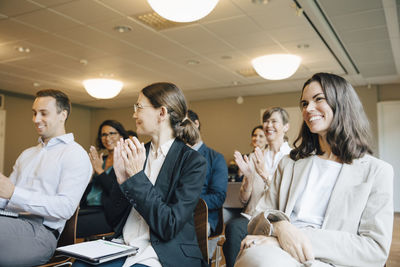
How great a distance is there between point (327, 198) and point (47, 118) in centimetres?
184

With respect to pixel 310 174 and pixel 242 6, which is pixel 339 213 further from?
pixel 242 6

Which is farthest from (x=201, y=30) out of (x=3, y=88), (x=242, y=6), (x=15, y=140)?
(x=15, y=140)

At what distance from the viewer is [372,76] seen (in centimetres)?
743

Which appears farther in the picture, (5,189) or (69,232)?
(69,232)

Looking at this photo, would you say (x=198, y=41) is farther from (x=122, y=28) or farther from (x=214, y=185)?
(x=214, y=185)

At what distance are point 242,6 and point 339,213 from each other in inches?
128

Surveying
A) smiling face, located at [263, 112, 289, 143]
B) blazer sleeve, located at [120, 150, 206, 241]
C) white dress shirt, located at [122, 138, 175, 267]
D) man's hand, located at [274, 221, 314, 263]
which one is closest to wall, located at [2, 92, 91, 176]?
smiling face, located at [263, 112, 289, 143]

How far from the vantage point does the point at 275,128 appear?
3123mm

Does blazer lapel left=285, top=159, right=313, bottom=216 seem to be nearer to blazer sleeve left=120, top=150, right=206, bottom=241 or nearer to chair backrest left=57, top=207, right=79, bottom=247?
blazer sleeve left=120, top=150, right=206, bottom=241

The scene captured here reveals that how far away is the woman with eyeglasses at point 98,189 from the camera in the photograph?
9.16ft

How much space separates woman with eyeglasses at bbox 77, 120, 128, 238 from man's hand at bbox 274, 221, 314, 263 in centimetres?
118

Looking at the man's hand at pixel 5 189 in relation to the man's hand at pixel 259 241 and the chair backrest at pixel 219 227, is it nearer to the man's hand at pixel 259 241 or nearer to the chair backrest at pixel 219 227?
the man's hand at pixel 259 241

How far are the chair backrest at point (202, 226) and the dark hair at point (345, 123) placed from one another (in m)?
0.73

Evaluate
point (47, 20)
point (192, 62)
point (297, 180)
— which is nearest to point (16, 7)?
point (47, 20)
